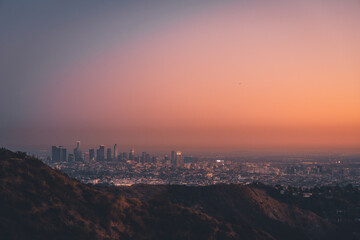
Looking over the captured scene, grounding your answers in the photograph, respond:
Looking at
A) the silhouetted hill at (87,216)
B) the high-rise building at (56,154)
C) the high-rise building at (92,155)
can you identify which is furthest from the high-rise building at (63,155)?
the silhouetted hill at (87,216)

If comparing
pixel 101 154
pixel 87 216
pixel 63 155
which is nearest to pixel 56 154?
pixel 63 155

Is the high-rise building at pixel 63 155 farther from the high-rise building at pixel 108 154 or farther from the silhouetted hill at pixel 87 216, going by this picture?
the silhouetted hill at pixel 87 216

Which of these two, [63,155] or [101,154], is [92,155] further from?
[63,155]

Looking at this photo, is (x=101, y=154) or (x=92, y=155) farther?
(x=101, y=154)

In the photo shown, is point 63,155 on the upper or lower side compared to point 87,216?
lower

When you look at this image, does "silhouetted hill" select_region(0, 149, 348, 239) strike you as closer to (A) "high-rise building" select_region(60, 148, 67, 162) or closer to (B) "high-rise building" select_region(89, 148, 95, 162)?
(A) "high-rise building" select_region(60, 148, 67, 162)

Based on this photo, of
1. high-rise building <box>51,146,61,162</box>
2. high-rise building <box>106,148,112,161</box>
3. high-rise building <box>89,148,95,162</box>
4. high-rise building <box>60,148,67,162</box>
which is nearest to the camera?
high-rise building <box>51,146,61,162</box>

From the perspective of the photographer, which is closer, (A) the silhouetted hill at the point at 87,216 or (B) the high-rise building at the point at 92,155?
(A) the silhouetted hill at the point at 87,216

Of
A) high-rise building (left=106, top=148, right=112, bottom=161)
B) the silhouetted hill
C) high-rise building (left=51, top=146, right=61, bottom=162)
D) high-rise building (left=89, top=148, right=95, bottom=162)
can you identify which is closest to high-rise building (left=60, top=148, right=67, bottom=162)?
high-rise building (left=51, top=146, right=61, bottom=162)

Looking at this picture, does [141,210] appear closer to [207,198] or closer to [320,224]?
[207,198]

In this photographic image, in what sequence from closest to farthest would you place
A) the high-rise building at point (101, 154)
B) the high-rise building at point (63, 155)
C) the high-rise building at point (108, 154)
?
the high-rise building at point (63, 155) < the high-rise building at point (101, 154) < the high-rise building at point (108, 154)

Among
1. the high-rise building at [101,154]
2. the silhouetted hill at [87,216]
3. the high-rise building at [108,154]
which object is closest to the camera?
the silhouetted hill at [87,216]

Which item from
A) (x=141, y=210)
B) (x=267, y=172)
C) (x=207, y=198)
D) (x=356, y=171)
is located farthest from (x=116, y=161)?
(x=141, y=210)
